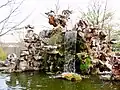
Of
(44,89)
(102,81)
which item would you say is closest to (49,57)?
(102,81)

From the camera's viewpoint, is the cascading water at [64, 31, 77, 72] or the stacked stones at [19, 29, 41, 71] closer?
the cascading water at [64, 31, 77, 72]

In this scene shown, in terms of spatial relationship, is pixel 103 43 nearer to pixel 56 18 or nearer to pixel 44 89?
pixel 56 18

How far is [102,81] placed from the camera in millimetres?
10586

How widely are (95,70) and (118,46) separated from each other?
27.2 ft

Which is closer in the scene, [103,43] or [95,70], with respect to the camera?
[95,70]

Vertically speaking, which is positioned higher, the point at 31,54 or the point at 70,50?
the point at 70,50

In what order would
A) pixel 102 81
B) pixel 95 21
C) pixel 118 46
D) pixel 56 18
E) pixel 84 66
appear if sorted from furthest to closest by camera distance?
pixel 95 21
pixel 118 46
pixel 56 18
pixel 84 66
pixel 102 81

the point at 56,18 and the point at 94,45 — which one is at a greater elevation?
the point at 56,18

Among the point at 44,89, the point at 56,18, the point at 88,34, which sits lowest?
the point at 44,89

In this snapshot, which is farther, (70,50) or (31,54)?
(31,54)

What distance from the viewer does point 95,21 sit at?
25094 millimetres

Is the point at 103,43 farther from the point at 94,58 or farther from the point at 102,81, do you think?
the point at 102,81

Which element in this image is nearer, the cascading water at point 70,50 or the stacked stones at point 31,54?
the cascading water at point 70,50

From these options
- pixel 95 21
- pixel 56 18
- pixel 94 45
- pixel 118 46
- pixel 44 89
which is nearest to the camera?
pixel 44 89
